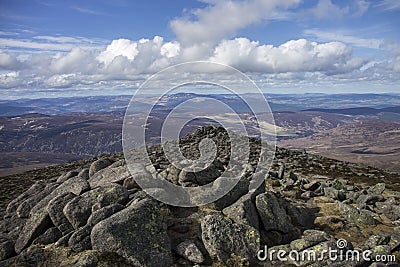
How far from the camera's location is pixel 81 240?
16969 mm

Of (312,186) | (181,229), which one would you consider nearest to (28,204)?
(181,229)

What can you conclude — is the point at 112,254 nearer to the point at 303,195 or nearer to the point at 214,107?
the point at 214,107

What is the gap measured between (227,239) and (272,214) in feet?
14.2

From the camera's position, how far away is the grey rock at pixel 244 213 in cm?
1862

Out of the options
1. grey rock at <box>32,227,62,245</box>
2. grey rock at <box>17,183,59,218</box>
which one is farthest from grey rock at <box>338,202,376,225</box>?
grey rock at <box>17,183,59,218</box>

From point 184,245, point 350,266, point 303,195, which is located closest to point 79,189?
point 184,245

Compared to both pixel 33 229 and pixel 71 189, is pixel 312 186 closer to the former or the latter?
pixel 71 189

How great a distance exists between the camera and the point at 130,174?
23.8 metres

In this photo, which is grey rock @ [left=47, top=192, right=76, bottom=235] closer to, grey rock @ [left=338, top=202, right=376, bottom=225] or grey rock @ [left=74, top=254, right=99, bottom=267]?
grey rock @ [left=74, top=254, right=99, bottom=267]

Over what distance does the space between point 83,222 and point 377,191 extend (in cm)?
3157

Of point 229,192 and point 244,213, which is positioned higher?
point 229,192

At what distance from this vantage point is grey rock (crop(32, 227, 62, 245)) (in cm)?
1845

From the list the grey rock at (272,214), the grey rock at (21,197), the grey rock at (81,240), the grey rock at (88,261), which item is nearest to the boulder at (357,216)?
the grey rock at (272,214)

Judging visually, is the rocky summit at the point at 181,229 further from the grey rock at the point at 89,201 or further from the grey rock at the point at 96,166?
the grey rock at the point at 96,166
